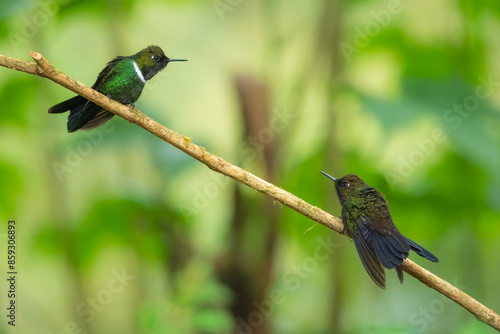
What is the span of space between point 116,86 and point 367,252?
1.36 meters

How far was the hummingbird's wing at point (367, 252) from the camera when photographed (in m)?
2.44

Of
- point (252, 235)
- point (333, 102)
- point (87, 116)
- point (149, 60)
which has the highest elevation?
point (149, 60)

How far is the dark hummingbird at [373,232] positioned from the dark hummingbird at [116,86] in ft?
3.80

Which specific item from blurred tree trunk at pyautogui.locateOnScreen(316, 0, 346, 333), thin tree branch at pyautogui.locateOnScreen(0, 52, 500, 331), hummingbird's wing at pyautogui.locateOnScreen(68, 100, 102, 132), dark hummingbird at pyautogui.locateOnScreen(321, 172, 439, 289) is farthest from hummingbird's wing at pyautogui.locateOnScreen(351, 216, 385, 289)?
blurred tree trunk at pyautogui.locateOnScreen(316, 0, 346, 333)

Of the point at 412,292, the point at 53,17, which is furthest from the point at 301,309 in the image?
the point at 53,17

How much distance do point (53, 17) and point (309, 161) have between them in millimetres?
2271

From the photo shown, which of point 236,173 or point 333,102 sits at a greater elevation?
point 236,173

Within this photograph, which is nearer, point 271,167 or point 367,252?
point 367,252

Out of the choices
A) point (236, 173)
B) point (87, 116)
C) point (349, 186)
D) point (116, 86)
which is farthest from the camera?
point (349, 186)

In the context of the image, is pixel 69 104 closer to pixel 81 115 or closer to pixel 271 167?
pixel 81 115

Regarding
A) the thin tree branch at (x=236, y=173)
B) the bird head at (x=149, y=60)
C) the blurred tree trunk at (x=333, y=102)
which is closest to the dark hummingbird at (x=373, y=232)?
the thin tree branch at (x=236, y=173)

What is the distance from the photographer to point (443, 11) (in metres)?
5.42

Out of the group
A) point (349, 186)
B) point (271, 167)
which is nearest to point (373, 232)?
point (349, 186)

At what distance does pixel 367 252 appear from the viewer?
8.34 feet
